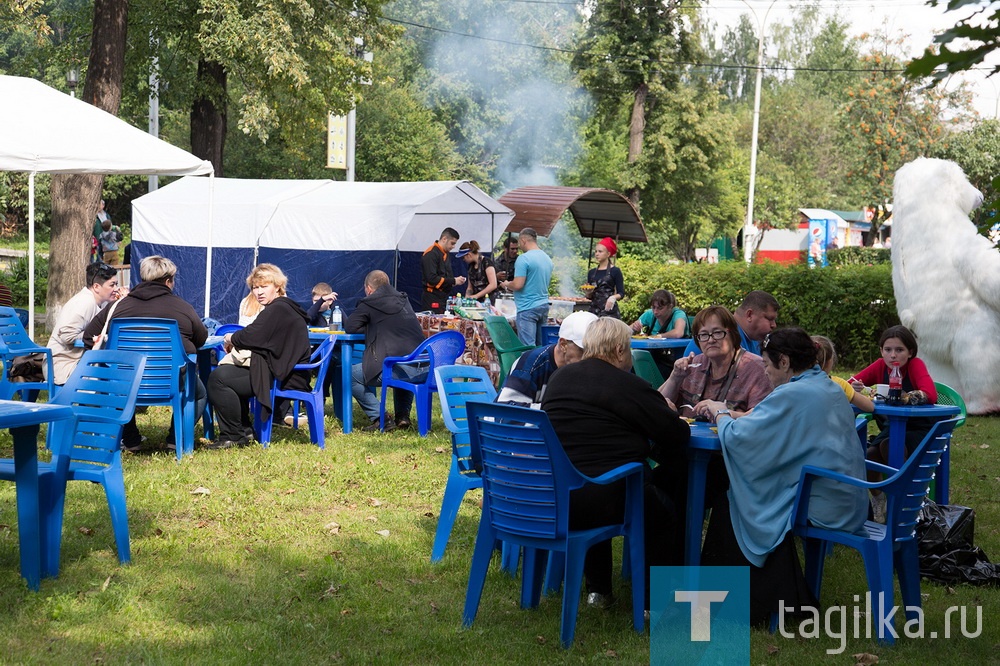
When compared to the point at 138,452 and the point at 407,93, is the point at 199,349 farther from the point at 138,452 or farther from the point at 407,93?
the point at 407,93

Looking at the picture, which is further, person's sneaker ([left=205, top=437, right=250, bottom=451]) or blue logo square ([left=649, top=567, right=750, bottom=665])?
person's sneaker ([left=205, top=437, right=250, bottom=451])

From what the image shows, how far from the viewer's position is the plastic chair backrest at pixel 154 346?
A: 7.97 m

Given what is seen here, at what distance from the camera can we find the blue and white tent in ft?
55.7

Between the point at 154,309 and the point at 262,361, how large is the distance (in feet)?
3.03

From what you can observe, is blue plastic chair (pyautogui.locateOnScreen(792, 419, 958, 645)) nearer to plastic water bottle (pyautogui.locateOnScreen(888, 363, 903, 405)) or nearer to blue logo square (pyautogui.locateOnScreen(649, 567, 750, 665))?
blue logo square (pyautogui.locateOnScreen(649, 567, 750, 665))

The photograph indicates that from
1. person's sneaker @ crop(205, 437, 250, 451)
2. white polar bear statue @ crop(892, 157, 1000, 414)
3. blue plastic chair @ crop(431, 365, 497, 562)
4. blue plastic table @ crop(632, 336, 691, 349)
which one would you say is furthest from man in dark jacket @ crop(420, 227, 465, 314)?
blue plastic chair @ crop(431, 365, 497, 562)

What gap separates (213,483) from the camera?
749 cm

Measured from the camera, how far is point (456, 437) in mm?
5898

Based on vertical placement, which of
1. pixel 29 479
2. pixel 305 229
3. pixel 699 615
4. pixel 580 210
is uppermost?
pixel 580 210

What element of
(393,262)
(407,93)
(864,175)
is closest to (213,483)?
(393,262)

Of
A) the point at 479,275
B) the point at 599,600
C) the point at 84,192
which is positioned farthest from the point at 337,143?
the point at 599,600

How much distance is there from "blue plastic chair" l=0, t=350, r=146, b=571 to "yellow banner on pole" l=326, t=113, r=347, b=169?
835 inches

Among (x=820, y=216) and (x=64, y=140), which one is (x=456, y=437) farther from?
(x=820, y=216)

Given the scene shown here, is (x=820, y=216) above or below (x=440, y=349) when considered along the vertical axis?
above
